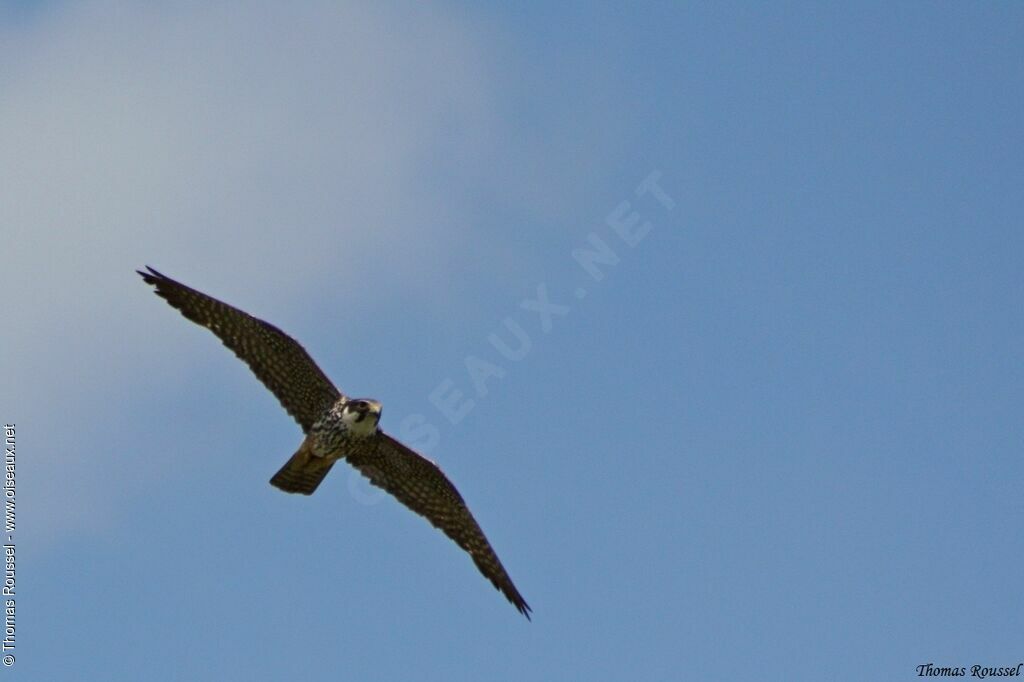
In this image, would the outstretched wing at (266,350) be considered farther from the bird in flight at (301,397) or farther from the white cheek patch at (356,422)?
the white cheek patch at (356,422)

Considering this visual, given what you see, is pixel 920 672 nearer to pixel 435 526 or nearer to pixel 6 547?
pixel 435 526

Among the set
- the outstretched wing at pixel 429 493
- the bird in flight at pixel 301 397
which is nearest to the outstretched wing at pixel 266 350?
the bird in flight at pixel 301 397

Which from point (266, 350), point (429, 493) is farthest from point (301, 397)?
point (429, 493)

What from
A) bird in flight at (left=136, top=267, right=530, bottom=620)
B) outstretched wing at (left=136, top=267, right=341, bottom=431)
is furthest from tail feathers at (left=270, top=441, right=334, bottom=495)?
outstretched wing at (left=136, top=267, right=341, bottom=431)

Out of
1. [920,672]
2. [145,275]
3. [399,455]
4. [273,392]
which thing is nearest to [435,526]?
[399,455]

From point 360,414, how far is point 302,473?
40.8 inches

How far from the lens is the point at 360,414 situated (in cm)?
1988

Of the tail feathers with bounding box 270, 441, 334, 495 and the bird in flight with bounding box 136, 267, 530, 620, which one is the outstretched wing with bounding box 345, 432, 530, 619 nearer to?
the bird in flight with bounding box 136, 267, 530, 620

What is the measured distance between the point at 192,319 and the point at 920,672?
956 cm

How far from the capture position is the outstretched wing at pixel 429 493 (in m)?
20.8

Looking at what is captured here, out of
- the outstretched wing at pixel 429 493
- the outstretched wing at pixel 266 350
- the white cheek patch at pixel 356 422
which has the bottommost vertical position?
the outstretched wing at pixel 429 493

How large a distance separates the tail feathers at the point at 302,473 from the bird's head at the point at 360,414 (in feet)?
1.88

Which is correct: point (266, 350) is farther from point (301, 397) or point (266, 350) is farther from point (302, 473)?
point (302, 473)

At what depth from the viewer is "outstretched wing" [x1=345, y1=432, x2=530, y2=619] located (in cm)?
2080
